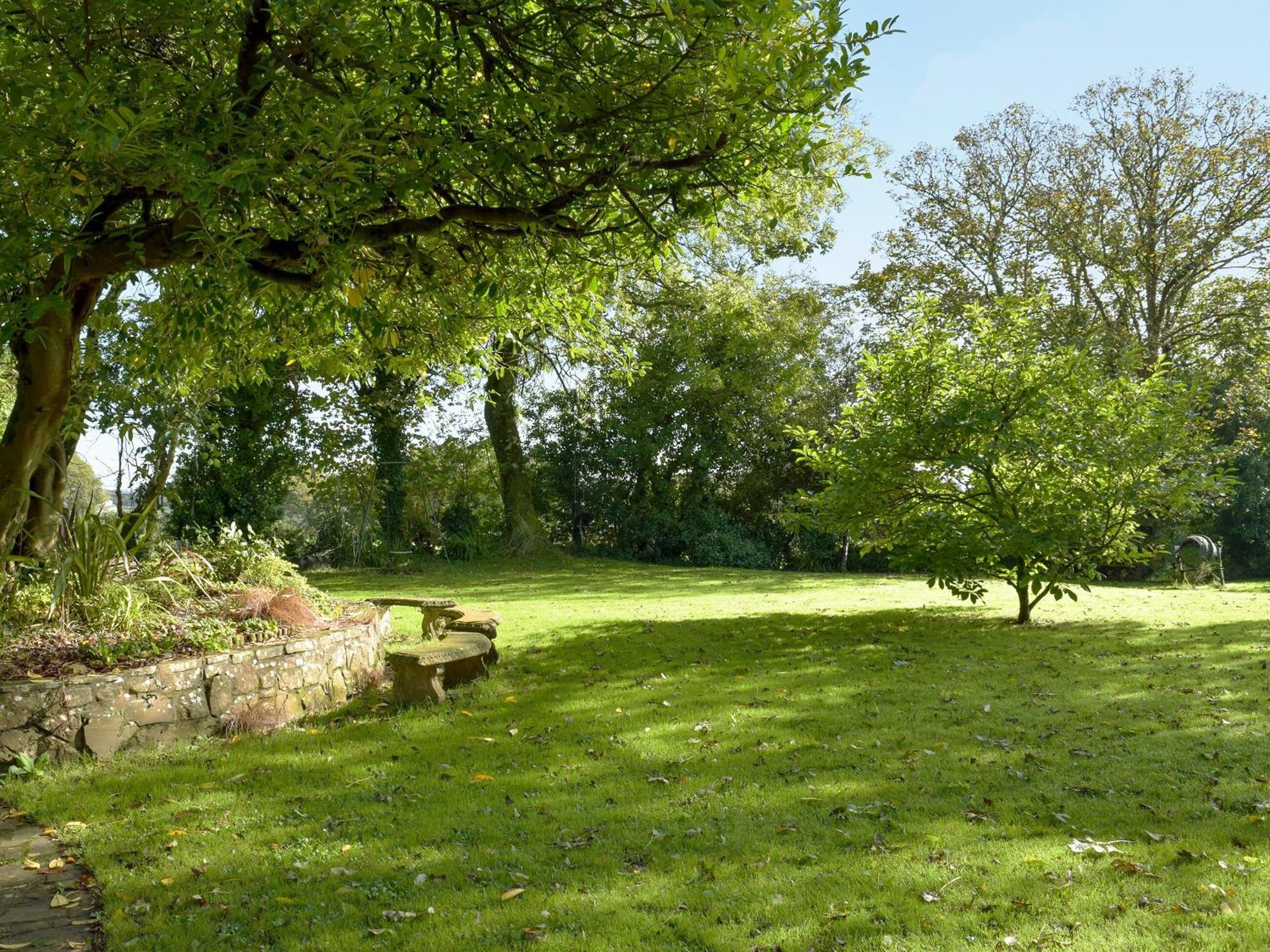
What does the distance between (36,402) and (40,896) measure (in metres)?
4.42

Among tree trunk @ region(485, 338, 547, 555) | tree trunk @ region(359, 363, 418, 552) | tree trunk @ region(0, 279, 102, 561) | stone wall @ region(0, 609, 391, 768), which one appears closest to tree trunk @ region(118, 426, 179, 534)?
tree trunk @ region(0, 279, 102, 561)

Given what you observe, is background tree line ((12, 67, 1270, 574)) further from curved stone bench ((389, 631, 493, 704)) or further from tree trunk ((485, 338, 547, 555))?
curved stone bench ((389, 631, 493, 704))

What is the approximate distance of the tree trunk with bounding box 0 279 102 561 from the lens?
7.02m

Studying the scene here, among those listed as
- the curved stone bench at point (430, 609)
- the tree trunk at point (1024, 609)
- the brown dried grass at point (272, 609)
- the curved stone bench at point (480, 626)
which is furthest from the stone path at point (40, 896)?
the tree trunk at point (1024, 609)

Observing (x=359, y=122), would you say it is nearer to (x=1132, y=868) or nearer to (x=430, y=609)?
(x=1132, y=868)

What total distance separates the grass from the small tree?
64.1 inches

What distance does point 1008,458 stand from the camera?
11.1 m

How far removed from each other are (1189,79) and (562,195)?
2384 centimetres

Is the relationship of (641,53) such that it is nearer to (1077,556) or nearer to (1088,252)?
(1077,556)

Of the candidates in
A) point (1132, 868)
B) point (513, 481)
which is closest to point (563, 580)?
point (513, 481)

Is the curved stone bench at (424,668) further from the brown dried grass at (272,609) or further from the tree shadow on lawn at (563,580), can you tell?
the tree shadow on lawn at (563,580)

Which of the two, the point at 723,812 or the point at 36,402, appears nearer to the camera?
the point at 723,812

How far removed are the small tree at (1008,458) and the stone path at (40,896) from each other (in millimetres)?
8658

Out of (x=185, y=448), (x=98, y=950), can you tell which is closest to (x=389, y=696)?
(x=98, y=950)
